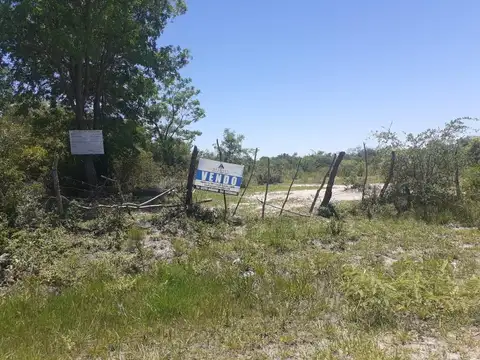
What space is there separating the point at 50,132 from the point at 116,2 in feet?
20.0

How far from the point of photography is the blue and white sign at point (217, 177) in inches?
411

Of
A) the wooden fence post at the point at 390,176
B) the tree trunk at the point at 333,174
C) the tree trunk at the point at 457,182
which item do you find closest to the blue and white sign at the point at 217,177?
the tree trunk at the point at 333,174

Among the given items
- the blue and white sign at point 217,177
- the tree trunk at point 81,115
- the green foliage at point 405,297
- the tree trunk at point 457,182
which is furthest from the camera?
the tree trunk at point 81,115

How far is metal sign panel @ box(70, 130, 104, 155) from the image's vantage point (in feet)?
46.9

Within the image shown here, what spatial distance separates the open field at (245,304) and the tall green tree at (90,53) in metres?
9.16

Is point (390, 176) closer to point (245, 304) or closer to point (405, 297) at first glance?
point (405, 297)

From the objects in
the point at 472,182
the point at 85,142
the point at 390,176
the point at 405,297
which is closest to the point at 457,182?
the point at 472,182

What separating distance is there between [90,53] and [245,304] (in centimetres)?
1207

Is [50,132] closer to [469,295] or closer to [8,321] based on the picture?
[8,321]

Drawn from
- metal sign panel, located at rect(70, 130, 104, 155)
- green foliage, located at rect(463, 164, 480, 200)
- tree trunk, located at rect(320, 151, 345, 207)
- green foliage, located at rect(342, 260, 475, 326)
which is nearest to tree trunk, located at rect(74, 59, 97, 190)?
metal sign panel, located at rect(70, 130, 104, 155)

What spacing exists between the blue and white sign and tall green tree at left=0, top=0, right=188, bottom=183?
7068 mm

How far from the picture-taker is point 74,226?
29.8 ft

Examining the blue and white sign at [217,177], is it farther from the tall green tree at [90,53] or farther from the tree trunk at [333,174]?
the tall green tree at [90,53]

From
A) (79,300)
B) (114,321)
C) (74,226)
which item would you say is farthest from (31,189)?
(114,321)
